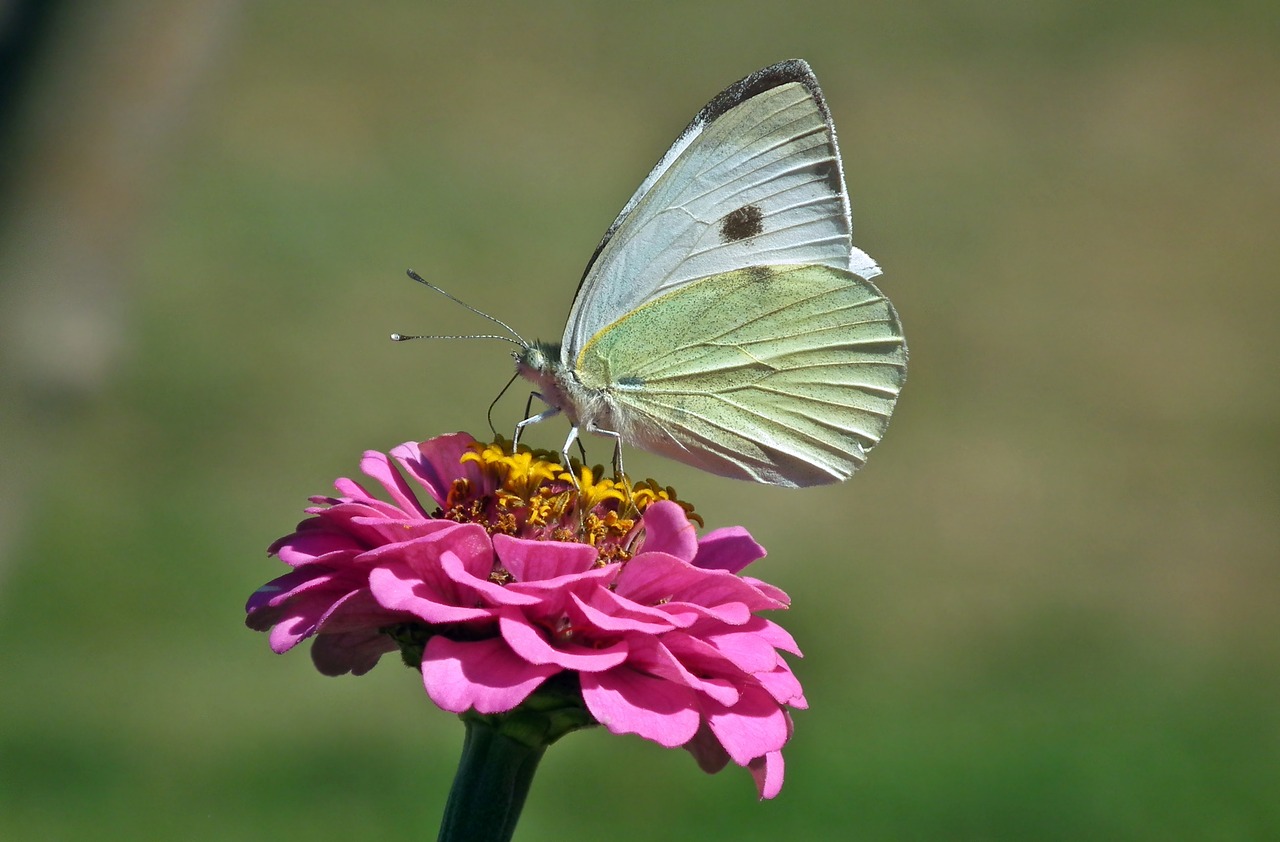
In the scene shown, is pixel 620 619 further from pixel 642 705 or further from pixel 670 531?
pixel 670 531

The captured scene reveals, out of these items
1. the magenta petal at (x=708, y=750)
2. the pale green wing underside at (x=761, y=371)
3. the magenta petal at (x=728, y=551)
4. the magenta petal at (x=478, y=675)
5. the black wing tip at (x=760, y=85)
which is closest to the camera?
the magenta petal at (x=478, y=675)

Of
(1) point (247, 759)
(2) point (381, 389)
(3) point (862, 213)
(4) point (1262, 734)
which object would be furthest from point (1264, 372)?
(1) point (247, 759)

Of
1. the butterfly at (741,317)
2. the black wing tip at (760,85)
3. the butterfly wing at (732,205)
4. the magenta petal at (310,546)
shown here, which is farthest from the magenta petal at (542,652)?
the black wing tip at (760,85)

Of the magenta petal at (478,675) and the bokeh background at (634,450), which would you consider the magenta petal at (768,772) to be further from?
the bokeh background at (634,450)

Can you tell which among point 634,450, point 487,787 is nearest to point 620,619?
point 487,787

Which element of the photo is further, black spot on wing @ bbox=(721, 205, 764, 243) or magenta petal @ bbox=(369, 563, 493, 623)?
black spot on wing @ bbox=(721, 205, 764, 243)

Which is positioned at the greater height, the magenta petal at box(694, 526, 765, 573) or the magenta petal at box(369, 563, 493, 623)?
the magenta petal at box(369, 563, 493, 623)

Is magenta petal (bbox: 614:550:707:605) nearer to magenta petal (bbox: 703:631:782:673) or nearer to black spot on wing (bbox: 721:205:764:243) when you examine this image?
magenta petal (bbox: 703:631:782:673)

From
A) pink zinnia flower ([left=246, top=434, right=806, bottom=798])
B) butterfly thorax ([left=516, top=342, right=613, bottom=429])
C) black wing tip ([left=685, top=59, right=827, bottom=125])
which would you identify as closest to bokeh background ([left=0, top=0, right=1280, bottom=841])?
butterfly thorax ([left=516, top=342, right=613, bottom=429])
